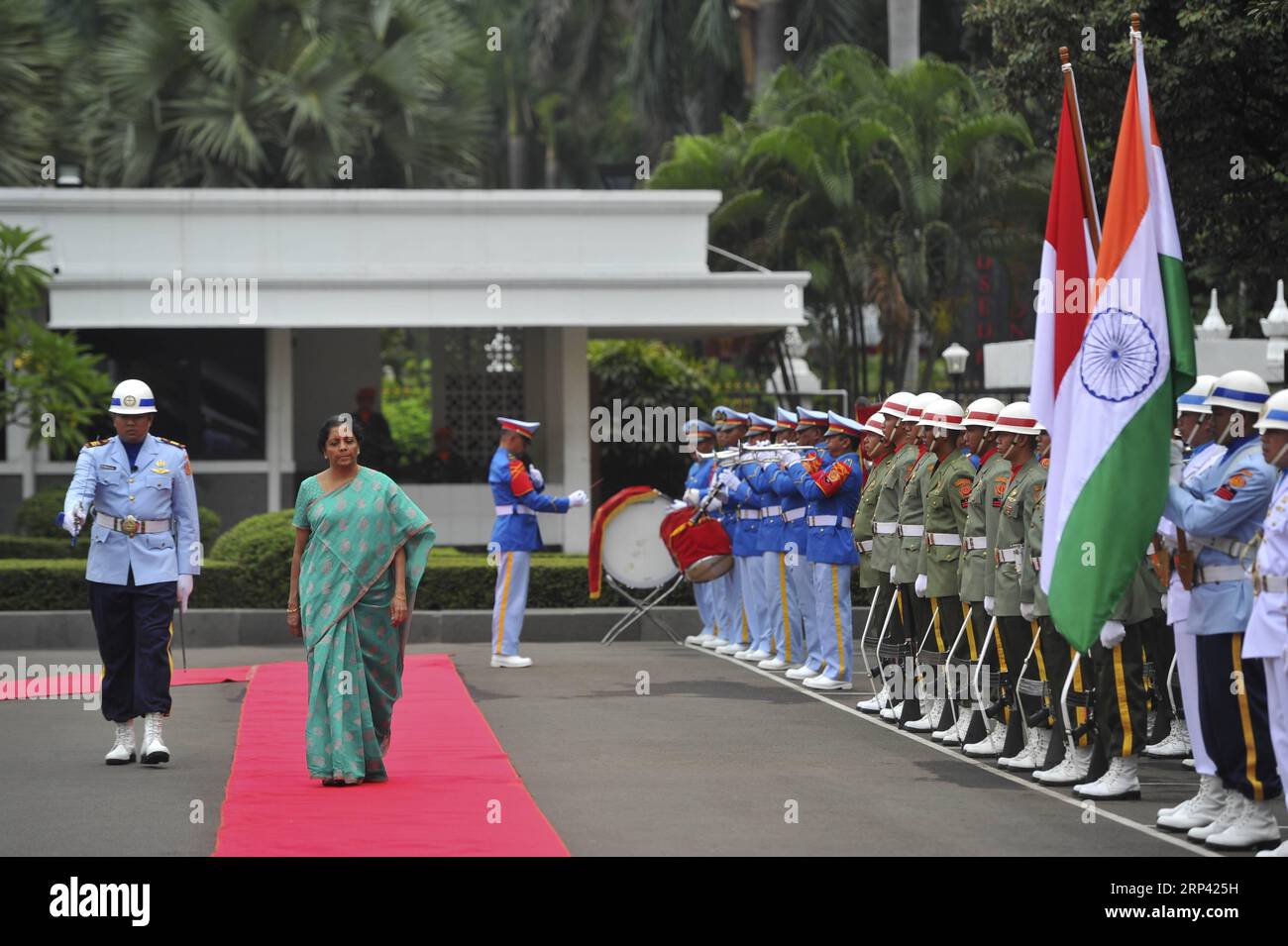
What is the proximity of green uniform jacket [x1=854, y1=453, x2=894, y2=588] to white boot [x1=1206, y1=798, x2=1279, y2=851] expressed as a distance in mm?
5329

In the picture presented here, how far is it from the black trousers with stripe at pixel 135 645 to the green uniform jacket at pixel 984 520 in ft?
15.7

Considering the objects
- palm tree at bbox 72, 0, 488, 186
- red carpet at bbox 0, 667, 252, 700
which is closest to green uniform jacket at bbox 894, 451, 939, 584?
red carpet at bbox 0, 667, 252, 700

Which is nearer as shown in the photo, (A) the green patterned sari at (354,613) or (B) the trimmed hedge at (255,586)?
(A) the green patterned sari at (354,613)

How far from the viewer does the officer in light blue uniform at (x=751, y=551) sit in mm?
18766

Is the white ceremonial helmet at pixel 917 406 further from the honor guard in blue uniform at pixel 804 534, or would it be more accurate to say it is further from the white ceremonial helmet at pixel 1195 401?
the white ceremonial helmet at pixel 1195 401

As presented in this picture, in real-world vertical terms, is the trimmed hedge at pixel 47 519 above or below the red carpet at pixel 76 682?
above

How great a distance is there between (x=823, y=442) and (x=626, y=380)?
13215 mm

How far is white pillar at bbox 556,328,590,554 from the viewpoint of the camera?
25484 millimetres

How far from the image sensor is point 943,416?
1349 cm

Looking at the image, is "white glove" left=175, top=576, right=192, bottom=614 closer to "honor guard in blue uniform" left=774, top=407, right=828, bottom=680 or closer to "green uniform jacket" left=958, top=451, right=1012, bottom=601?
"green uniform jacket" left=958, top=451, right=1012, bottom=601

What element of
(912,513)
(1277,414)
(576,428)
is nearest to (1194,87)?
(912,513)

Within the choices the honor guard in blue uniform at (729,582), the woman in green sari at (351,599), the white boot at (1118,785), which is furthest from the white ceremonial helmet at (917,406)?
the honor guard in blue uniform at (729,582)

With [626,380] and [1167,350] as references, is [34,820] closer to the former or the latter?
[1167,350]

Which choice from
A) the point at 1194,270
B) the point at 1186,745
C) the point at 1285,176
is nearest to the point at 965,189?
the point at 1194,270
